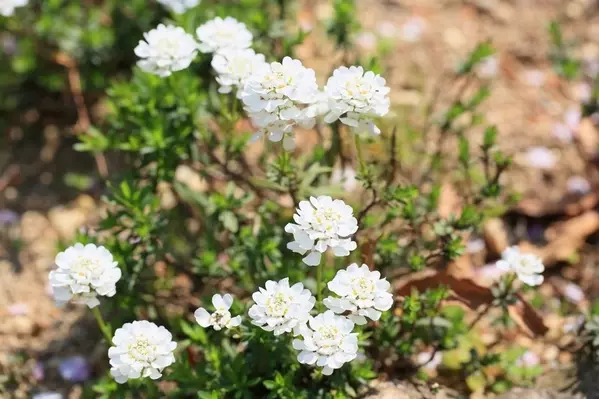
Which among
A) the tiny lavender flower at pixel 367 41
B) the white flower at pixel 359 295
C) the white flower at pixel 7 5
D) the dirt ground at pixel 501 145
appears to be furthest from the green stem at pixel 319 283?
the tiny lavender flower at pixel 367 41

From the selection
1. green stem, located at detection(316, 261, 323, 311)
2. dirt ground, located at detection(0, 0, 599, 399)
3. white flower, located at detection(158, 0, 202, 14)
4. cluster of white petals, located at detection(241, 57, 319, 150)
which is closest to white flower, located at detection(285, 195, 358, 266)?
green stem, located at detection(316, 261, 323, 311)

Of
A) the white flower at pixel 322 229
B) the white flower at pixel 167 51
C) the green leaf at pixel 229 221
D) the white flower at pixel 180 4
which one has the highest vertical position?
→ the white flower at pixel 167 51

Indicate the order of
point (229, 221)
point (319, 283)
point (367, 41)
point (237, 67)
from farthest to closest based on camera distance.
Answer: point (367, 41) < point (229, 221) < point (237, 67) < point (319, 283)

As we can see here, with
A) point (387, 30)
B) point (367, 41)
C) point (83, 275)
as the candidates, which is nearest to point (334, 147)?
point (83, 275)

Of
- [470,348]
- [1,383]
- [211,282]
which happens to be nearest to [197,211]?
[211,282]

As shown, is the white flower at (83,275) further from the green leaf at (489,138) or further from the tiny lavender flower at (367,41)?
the tiny lavender flower at (367,41)

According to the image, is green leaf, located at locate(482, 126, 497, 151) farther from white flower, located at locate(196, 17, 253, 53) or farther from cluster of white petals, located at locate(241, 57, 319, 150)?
white flower, located at locate(196, 17, 253, 53)

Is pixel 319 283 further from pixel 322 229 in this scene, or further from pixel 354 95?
pixel 354 95
